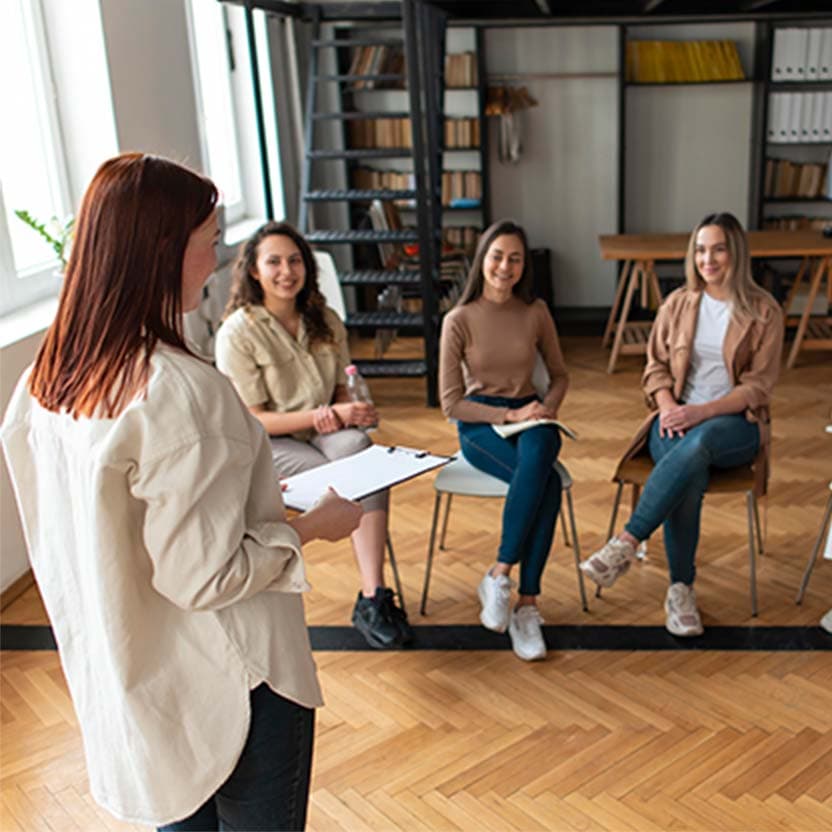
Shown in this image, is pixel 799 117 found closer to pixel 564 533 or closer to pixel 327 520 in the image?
pixel 564 533

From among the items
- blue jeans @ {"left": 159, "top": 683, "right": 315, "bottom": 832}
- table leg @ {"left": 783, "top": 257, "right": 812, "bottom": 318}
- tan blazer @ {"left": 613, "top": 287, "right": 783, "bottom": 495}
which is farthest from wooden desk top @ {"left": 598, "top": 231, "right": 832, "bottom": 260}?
blue jeans @ {"left": 159, "top": 683, "right": 315, "bottom": 832}

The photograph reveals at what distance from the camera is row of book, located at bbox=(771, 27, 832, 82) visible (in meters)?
6.81

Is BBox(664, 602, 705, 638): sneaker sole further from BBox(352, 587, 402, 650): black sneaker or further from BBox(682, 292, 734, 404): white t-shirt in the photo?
BBox(352, 587, 402, 650): black sneaker

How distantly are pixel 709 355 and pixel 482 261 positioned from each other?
2.72ft

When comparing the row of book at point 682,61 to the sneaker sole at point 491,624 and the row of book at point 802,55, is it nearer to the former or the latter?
the row of book at point 802,55

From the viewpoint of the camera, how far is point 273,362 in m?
3.28

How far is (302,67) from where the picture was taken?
711 centimetres

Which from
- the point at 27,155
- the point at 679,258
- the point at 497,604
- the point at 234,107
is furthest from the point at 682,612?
the point at 234,107

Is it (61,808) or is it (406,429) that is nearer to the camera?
(61,808)

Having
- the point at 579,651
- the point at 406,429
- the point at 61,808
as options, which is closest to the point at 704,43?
the point at 406,429

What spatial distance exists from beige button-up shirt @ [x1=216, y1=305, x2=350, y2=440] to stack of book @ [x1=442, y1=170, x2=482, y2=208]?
4271mm

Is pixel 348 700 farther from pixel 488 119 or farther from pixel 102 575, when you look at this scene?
pixel 488 119

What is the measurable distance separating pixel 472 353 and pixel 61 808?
186 cm

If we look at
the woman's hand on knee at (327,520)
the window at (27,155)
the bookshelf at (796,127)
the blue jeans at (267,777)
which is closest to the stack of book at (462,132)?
the bookshelf at (796,127)
